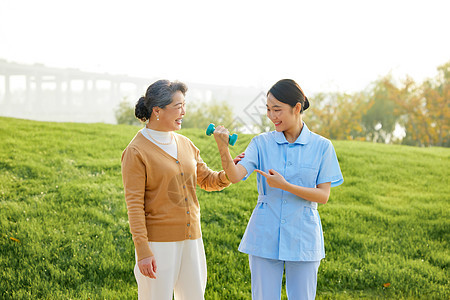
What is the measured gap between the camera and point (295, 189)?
2.40 meters

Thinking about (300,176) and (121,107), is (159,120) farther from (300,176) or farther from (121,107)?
(121,107)

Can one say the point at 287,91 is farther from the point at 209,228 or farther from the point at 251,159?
the point at 209,228

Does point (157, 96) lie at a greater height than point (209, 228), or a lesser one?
greater

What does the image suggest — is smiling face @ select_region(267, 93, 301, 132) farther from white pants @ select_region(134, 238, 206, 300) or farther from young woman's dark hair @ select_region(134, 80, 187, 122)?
white pants @ select_region(134, 238, 206, 300)

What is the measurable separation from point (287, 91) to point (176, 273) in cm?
127

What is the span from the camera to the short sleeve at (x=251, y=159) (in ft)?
8.20

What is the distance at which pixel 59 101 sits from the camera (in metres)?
23.6

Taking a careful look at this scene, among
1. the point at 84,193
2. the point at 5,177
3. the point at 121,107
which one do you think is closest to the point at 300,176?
the point at 84,193

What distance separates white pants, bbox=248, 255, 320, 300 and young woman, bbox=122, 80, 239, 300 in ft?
1.28

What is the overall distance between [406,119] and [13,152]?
72.7 ft

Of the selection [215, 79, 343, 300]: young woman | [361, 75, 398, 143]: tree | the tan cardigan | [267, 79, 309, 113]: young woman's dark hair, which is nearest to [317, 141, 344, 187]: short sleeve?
[215, 79, 343, 300]: young woman

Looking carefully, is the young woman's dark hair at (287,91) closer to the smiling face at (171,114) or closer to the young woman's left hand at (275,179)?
the young woman's left hand at (275,179)

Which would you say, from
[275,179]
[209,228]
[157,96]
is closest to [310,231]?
[275,179]

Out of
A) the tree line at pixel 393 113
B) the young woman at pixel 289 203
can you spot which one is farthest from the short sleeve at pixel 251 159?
the tree line at pixel 393 113
